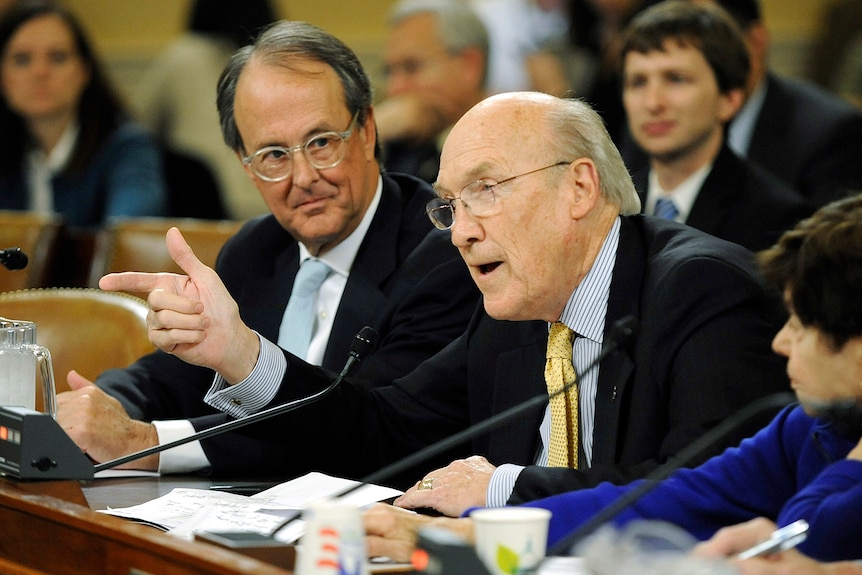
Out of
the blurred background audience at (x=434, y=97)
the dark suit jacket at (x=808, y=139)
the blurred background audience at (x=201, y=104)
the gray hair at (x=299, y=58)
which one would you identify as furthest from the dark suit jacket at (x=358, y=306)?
the blurred background audience at (x=201, y=104)

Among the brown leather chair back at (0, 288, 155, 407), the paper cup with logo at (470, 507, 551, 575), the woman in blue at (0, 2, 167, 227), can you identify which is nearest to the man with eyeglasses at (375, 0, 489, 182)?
the woman in blue at (0, 2, 167, 227)

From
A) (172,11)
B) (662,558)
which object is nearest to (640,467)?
(662,558)

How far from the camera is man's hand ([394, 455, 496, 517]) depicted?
2.06 metres

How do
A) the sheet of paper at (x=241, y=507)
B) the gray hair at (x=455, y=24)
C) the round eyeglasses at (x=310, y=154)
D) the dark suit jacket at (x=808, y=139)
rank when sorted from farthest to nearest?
the gray hair at (x=455, y=24) → the dark suit jacket at (x=808, y=139) → the round eyeglasses at (x=310, y=154) → the sheet of paper at (x=241, y=507)

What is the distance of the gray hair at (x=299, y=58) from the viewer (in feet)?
9.74

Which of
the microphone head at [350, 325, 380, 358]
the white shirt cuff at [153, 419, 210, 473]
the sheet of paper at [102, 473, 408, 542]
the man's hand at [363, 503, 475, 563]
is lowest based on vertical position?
the white shirt cuff at [153, 419, 210, 473]

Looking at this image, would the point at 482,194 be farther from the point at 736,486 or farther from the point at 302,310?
the point at 302,310

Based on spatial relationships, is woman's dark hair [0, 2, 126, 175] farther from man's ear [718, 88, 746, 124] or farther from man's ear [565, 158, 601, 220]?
man's ear [565, 158, 601, 220]

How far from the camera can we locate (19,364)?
90.8 inches

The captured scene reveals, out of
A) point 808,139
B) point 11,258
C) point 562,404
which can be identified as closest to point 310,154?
point 11,258

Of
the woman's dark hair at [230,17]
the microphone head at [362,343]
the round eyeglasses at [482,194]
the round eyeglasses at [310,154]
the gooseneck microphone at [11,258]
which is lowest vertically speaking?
the microphone head at [362,343]

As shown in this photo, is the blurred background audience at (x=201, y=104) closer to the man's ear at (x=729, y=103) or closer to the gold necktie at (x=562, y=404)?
the man's ear at (x=729, y=103)

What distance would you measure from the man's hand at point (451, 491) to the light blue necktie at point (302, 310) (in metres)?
0.90

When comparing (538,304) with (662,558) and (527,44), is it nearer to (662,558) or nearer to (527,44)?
(662,558)
